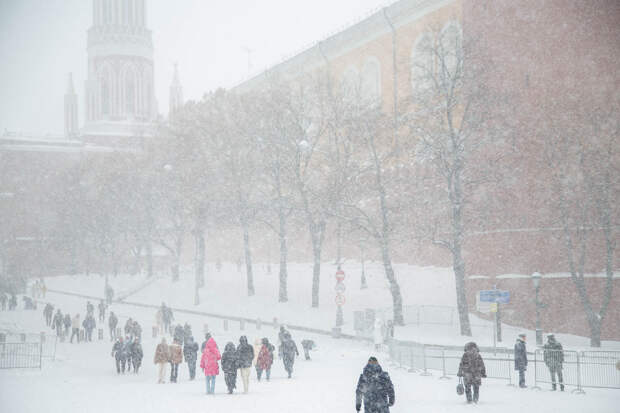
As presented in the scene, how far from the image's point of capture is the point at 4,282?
54125mm

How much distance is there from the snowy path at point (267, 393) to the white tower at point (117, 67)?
219ft

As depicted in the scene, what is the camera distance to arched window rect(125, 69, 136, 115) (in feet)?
291

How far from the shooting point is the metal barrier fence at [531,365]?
17.6 meters

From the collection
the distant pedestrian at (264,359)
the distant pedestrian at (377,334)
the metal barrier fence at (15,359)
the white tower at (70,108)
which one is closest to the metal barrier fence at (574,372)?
the distant pedestrian at (264,359)

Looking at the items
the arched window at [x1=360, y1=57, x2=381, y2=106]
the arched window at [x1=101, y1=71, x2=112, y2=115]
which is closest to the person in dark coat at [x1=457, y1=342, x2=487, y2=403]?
the arched window at [x1=360, y1=57, x2=381, y2=106]

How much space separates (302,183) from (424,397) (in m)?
22.4

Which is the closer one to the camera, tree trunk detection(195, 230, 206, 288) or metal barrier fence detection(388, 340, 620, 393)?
metal barrier fence detection(388, 340, 620, 393)

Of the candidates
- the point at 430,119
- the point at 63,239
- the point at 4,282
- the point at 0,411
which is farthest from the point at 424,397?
the point at 63,239

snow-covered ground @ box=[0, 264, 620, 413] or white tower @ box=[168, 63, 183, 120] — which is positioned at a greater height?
white tower @ box=[168, 63, 183, 120]

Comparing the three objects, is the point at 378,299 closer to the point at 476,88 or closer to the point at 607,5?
the point at 476,88

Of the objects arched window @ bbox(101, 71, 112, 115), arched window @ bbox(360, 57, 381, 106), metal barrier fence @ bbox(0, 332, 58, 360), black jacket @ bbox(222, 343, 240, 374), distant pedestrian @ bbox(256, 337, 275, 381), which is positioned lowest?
metal barrier fence @ bbox(0, 332, 58, 360)

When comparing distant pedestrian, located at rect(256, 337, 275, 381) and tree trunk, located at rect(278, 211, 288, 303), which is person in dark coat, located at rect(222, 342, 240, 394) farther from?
tree trunk, located at rect(278, 211, 288, 303)

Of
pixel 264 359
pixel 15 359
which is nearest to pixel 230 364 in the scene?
pixel 264 359

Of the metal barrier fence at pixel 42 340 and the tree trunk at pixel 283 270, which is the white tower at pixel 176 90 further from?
the metal barrier fence at pixel 42 340
